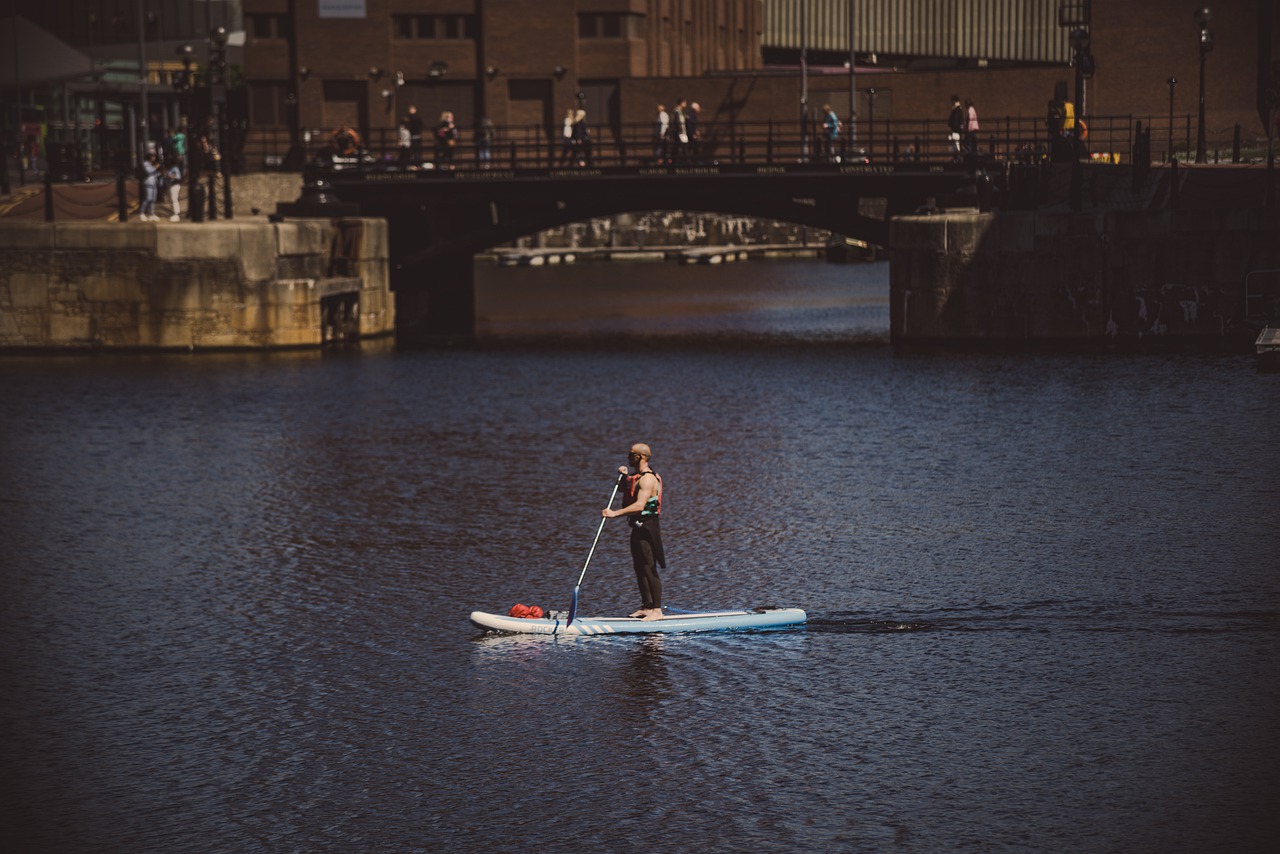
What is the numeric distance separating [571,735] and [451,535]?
969cm

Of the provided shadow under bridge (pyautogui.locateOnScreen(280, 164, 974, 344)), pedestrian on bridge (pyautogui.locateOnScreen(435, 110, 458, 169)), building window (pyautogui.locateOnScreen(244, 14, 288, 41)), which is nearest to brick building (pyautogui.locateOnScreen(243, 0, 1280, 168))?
building window (pyautogui.locateOnScreen(244, 14, 288, 41))

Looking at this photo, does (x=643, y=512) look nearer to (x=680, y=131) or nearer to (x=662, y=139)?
(x=662, y=139)

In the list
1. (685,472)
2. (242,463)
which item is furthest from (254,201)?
(685,472)

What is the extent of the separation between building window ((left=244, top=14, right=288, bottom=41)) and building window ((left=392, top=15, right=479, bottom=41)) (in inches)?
230

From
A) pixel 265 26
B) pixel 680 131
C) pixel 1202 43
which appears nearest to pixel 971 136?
pixel 1202 43

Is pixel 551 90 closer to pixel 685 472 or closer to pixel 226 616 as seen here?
pixel 685 472

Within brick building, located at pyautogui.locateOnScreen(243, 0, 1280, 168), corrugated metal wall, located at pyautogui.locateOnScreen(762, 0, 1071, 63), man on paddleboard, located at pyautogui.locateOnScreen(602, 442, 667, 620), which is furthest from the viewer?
corrugated metal wall, located at pyautogui.locateOnScreen(762, 0, 1071, 63)

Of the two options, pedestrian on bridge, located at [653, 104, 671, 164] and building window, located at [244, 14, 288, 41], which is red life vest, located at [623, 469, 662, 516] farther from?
building window, located at [244, 14, 288, 41]

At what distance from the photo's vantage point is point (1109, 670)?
58.4 feet

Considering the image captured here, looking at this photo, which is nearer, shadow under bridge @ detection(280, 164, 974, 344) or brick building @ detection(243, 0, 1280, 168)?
shadow under bridge @ detection(280, 164, 974, 344)

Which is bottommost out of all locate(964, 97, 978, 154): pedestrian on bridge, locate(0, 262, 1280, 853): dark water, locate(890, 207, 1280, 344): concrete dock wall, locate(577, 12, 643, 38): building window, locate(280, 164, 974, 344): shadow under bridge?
locate(0, 262, 1280, 853): dark water

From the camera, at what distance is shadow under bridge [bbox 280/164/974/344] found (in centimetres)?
5522

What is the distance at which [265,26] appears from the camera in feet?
319

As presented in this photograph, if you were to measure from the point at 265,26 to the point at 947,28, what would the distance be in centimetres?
3900
